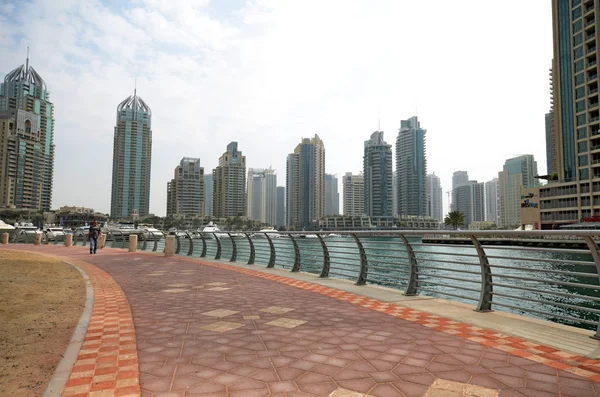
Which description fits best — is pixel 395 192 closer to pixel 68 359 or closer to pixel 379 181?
pixel 379 181

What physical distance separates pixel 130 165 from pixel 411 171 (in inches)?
5188

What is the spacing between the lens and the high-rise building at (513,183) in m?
170

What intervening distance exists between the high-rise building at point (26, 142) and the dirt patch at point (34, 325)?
161 meters

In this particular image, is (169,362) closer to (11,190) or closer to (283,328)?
(283,328)

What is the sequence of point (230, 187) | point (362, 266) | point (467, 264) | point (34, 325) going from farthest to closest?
1. point (230, 187)
2. point (362, 266)
3. point (467, 264)
4. point (34, 325)

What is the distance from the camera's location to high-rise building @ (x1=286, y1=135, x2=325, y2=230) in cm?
17712

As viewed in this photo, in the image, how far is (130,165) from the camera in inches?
6654

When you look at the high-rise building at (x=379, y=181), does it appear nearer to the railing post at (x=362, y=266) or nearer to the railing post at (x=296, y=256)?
the railing post at (x=296, y=256)

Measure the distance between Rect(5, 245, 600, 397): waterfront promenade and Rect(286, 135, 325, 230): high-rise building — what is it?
554 ft

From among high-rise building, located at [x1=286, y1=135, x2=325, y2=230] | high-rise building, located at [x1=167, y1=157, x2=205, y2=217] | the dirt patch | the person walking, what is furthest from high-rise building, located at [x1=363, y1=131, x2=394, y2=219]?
the dirt patch

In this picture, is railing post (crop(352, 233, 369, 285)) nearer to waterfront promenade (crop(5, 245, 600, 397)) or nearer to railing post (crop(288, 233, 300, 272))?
waterfront promenade (crop(5, 245, 600, 397))

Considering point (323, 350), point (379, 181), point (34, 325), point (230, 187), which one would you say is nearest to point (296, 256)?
point (34, 325)

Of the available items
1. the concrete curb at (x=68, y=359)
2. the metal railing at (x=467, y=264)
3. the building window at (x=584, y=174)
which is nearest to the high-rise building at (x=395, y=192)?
the building window at (x=584, y=174)

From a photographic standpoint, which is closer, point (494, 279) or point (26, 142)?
point (494, 279)
